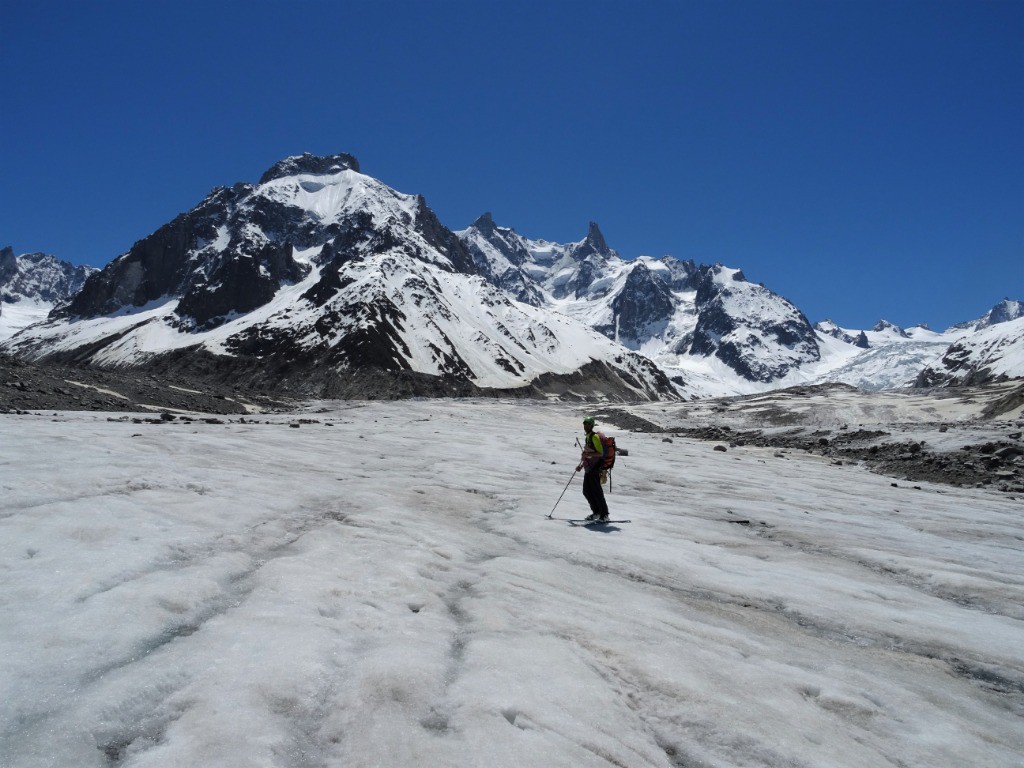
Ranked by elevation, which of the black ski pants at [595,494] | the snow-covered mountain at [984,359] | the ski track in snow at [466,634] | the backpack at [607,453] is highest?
the snow-covered mountain at [984,359]

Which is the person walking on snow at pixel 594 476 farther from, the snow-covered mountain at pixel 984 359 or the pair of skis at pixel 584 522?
the snow-covered mountain at pixel 984 359

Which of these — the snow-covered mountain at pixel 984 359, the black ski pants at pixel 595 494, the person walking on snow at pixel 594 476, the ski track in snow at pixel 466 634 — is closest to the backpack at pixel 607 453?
the person walking on snow at pixel 594 476

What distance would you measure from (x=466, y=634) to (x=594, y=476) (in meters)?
7.10

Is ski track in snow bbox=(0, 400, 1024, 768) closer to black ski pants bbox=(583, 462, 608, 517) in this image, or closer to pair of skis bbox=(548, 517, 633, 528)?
pair of skis bbox=(548, 517, 633, 528)

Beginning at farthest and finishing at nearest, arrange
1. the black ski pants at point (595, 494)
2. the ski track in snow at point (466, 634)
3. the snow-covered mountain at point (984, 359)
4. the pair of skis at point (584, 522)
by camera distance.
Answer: the snow-covered mountain at point (984, 359) < the black ski pants at point (595, 494) < the pair of skis at point (584, 522) < the ski track in snow at point (466, 634)

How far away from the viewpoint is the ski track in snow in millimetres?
4570

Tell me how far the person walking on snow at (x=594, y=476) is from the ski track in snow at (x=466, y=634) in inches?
29.9

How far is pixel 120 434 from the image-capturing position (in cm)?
1886

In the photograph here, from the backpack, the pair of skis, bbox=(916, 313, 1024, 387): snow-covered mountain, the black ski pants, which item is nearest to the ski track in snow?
the pair of skis

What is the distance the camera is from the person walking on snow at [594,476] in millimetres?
12984

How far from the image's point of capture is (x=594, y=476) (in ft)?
43.0

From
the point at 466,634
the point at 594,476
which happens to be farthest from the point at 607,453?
the point at 466,634

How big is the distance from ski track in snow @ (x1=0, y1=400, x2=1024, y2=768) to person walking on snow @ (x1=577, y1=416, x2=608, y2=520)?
76cm

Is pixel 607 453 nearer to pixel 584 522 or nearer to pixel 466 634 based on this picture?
pixel 584 522
